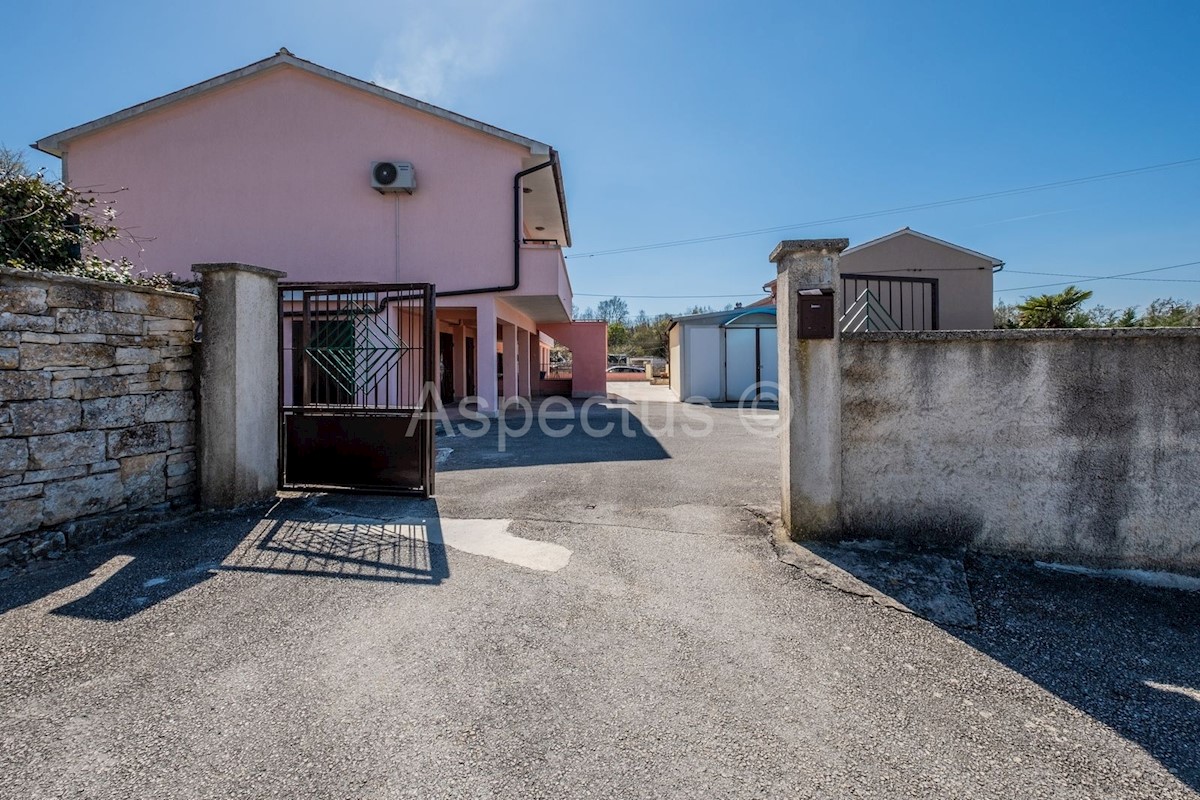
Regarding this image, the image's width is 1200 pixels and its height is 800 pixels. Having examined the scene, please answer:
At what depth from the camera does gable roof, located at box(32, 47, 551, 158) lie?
11.2 meters

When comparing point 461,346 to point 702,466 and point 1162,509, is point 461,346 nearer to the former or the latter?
point 702,466

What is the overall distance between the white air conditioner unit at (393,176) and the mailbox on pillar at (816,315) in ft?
31.9

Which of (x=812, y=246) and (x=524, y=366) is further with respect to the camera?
(x=524, y=366)

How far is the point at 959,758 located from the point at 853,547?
201cm

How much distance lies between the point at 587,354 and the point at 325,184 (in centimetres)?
1057

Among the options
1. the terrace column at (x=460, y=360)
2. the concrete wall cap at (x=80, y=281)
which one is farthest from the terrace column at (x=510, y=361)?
the concrete wall cap at (x=80, y=281)

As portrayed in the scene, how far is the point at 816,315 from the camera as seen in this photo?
153 inches

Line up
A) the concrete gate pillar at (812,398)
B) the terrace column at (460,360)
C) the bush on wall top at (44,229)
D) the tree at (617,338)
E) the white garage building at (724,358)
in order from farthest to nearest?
1. the tree at (617,338)
2. the white garage building at (724,358)
3. the terrace column at (460,360)
4. the bush on wall top at (44,229)
5. the concrete gate pillar at (812,398)

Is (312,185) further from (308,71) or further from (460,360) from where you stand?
(460,360)

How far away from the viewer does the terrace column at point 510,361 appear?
1475 cm

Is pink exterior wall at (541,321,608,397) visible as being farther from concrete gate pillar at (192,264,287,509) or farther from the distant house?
concrete gate pillar at (192,264,287,509)

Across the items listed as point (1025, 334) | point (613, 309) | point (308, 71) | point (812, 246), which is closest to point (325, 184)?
point (308, 71)

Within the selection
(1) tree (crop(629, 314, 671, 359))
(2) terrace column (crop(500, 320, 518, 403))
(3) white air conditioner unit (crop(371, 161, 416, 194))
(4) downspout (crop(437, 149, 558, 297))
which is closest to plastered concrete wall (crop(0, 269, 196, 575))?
(4) downspout (crop(437, 149, 558, 297))

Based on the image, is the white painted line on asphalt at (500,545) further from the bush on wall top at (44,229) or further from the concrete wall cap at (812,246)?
the bush on wall top at (44,229)
